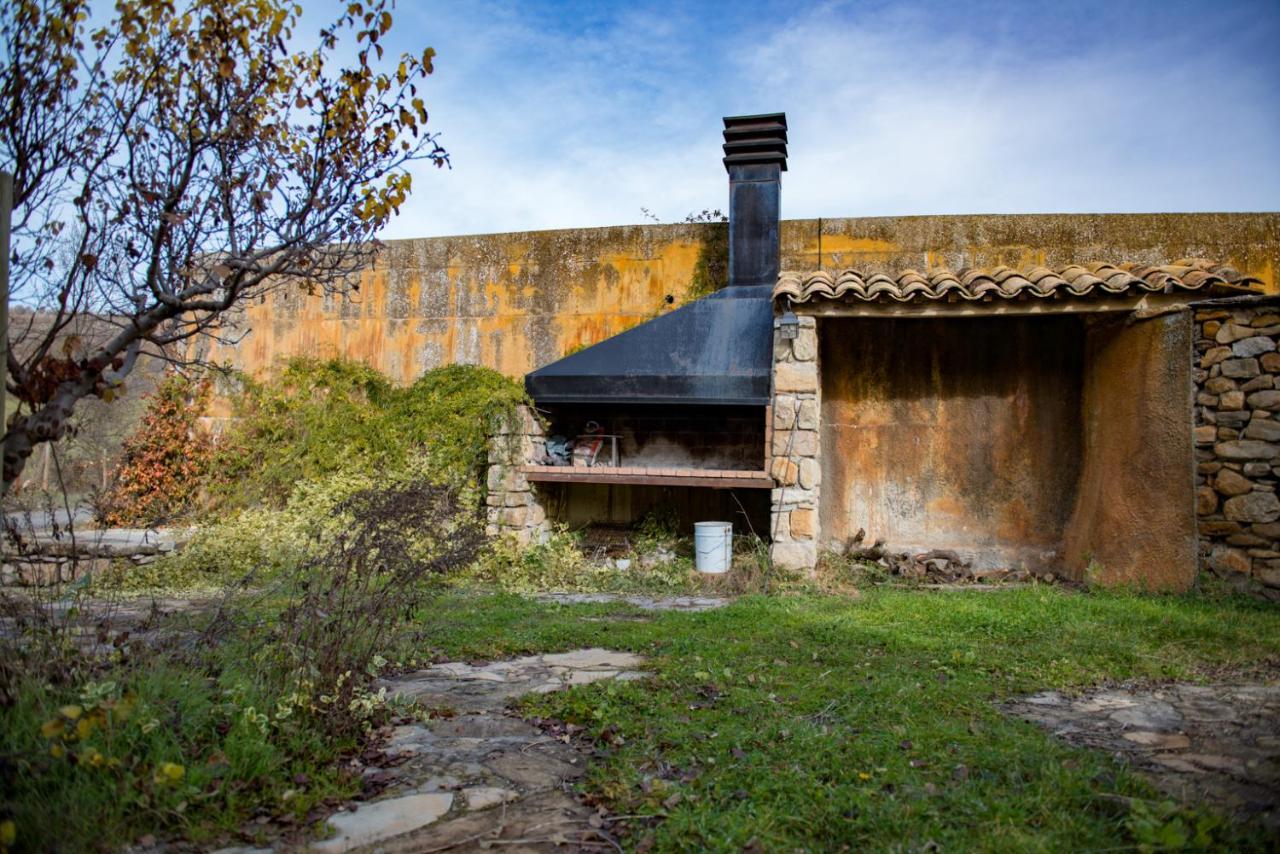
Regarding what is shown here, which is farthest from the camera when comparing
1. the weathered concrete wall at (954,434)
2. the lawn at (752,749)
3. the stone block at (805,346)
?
the weathered concrete wall at (954,434)

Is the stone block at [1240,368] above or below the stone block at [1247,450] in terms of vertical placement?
above

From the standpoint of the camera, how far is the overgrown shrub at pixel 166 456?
A: 10.1 m

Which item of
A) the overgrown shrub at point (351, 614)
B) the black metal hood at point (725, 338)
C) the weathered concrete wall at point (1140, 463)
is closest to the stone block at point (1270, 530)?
the weathered concrete wall at point (1140, 463)

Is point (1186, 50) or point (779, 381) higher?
point (1186, 50)

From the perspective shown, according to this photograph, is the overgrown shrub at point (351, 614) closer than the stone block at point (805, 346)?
Yes

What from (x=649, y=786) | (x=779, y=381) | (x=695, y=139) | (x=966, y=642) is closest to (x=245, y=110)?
(x=649, y=786)

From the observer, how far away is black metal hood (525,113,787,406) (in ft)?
26.2

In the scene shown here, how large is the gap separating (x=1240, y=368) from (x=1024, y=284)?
5.67ft

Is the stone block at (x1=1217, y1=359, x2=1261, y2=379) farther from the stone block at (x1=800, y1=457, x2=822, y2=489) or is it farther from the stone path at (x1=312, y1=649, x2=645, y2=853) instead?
the stone path at (x1=312, y1=649, x2=645, y2=853)

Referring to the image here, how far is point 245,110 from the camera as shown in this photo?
3.35m

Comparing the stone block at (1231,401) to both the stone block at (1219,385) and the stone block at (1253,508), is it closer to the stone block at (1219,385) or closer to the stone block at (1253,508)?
the stone block at (1219,385)

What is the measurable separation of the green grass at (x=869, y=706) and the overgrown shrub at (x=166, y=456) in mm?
5464

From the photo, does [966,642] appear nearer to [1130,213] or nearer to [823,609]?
[823,609]

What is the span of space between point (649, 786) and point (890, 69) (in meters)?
8.14
